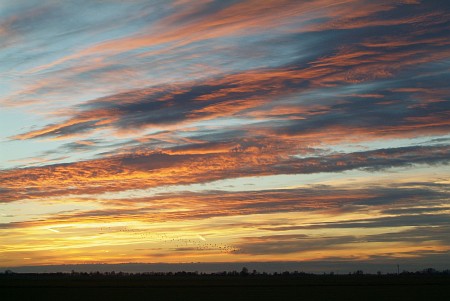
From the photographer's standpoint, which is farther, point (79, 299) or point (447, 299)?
point (79, 299)

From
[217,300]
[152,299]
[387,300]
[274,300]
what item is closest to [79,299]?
[152,299]

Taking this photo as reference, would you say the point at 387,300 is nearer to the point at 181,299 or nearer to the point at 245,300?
the point at 245,300

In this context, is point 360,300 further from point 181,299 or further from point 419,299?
point 181,299

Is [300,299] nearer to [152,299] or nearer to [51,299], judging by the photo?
[152,299]

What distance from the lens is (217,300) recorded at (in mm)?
57438

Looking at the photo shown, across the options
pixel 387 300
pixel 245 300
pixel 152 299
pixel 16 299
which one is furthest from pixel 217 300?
pixel 16 299

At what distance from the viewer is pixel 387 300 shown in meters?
57.8

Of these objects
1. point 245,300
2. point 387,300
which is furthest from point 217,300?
point 387,300

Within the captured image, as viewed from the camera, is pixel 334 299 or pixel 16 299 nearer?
pixel 334 299

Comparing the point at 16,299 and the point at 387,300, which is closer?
the point at 387,300

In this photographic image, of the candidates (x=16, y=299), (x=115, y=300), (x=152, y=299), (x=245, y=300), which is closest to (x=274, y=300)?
(x=245, y=300)

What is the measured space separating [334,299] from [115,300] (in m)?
21.3

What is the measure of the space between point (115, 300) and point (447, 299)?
3173 cm

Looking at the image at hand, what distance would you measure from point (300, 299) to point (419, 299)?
11.5 meters
